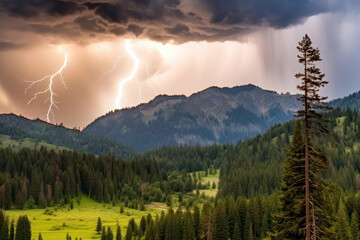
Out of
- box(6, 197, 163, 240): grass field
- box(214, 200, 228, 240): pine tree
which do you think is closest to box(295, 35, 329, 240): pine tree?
box(214, 200, 228, 240): pine tree

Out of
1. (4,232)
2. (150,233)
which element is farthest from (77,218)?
(150,233)

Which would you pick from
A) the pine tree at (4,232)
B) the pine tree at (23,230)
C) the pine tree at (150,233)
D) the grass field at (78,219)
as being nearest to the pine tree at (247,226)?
the pine tree at (150,233)

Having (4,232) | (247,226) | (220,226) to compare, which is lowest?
(4,232)

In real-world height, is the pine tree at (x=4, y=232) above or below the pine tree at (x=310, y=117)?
below

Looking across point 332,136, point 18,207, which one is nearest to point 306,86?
point 332,136

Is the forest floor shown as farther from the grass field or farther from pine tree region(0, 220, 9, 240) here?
pine tree region(0, 220, 9, 240)

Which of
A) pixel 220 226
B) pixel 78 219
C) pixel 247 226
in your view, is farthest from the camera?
pixel 78 219

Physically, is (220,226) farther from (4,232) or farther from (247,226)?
(4,232)

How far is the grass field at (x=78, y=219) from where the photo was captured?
→ 12231cm

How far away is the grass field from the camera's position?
122 metres

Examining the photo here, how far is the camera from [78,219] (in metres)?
149

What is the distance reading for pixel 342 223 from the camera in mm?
92438

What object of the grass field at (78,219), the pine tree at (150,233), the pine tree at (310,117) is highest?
the pine tree at (310,117)

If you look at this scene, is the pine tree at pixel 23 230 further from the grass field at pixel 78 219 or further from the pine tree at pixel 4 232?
the grass field at pixel 78 219
